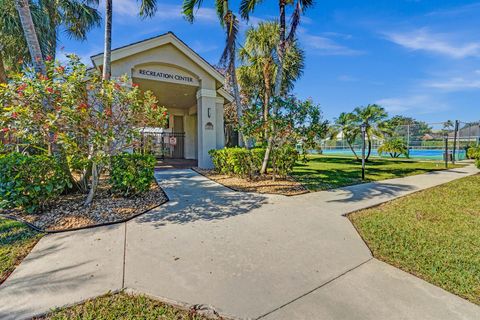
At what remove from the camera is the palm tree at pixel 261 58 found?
1539cm

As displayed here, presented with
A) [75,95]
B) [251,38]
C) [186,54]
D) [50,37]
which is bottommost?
[75,95]

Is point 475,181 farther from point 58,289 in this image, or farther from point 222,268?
point 58,289

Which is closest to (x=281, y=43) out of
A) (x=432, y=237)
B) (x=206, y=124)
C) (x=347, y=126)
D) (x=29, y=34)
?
(x=206, y=124)

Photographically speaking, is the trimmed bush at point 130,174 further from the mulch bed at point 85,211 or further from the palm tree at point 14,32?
the palm tree at point 14,32

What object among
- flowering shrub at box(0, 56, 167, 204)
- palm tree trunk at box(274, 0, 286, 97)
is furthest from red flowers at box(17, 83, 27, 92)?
palm tree trunk at box(274, 0, 286, 97)

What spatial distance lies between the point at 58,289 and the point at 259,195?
4915 mm

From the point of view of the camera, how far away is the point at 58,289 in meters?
2.49

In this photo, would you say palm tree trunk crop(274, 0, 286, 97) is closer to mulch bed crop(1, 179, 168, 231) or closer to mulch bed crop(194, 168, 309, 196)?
mulch bed crop(194, 168, 309, 196)

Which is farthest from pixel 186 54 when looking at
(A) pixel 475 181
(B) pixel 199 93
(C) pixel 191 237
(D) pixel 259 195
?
(A) pixel 475 181

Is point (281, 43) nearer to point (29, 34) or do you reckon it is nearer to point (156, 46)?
point (156, 46)

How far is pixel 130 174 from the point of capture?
18.7 ft

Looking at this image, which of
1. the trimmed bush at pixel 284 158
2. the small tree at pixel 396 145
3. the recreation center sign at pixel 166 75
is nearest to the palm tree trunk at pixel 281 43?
the trimmed bush at pixel 284 158

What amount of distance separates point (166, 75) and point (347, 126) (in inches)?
A: 529

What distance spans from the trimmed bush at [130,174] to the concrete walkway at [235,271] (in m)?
1.36
